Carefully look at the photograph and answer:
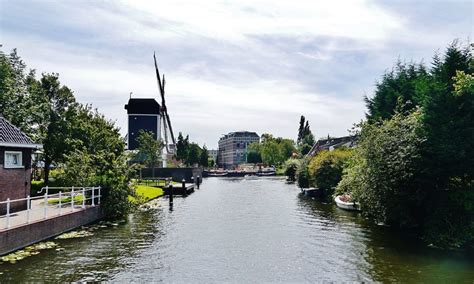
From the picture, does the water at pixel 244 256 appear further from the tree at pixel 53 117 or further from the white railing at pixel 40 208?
the tree at pixel 53 117

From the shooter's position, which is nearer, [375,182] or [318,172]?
[375,182]

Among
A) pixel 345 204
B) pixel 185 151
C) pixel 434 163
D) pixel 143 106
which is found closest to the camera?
pixel 434 163

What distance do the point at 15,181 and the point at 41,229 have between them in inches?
191

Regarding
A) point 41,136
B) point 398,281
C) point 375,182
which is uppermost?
point 41,136

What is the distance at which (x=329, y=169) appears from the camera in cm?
4581

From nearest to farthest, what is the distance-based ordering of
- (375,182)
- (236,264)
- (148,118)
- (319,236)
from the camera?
(236,264) → (319,236) → (375,182) → (148,118)

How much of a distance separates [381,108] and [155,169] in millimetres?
43283

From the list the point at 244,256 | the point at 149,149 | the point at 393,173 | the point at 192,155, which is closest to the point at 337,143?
the point at 149,149

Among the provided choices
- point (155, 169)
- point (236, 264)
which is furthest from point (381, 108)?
point (155, 169)


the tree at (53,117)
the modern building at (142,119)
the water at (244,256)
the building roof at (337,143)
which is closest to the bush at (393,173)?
the water at (244,256)

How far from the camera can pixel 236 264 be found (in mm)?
16906

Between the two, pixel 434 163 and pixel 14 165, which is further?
pixel 14 165

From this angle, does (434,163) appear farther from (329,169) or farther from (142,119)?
(142,119)

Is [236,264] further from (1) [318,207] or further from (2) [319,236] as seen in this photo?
(1) [318,207]
